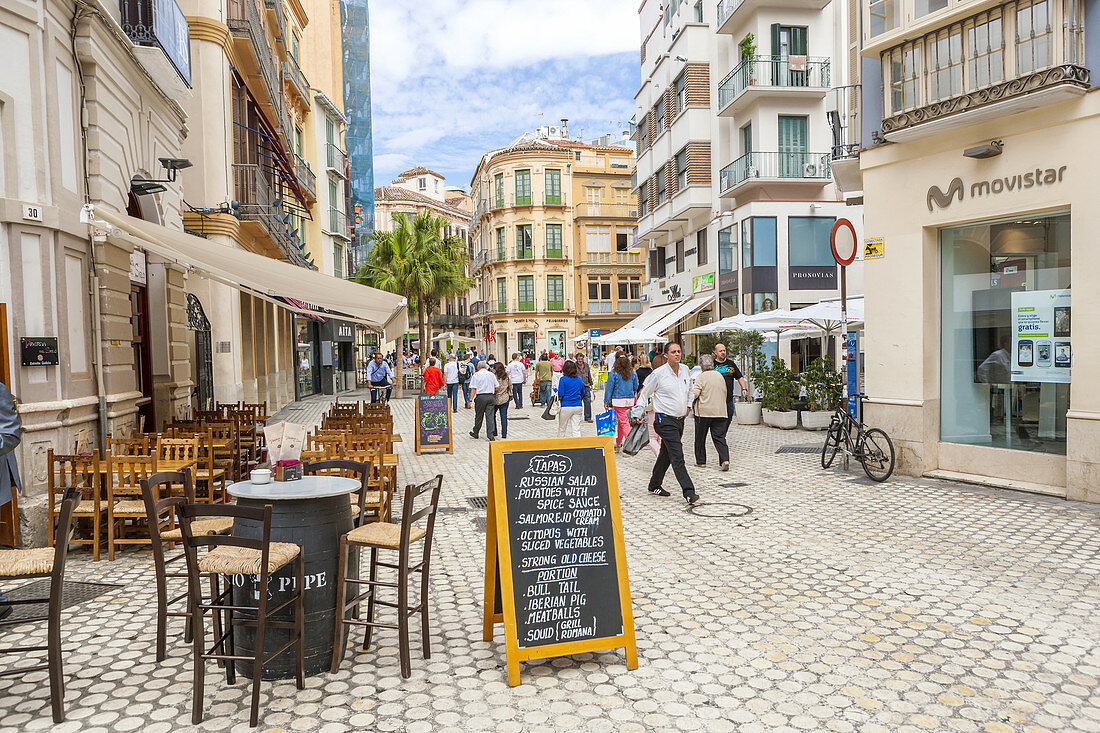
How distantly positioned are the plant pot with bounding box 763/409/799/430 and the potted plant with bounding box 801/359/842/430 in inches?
7.7

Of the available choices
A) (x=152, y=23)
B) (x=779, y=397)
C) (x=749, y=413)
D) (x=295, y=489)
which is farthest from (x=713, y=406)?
(x=152, y=23)

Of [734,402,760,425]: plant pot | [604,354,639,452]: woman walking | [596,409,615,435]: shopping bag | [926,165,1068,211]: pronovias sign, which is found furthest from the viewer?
[734,402,760,425]: plant pot

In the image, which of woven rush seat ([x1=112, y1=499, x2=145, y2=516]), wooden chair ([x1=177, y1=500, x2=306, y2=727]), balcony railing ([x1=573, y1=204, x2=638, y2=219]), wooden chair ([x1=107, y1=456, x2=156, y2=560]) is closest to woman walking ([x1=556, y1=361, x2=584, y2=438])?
wooden chair ([x1=107, y1=456, x2=156, y2=560])

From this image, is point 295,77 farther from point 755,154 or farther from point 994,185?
point 994,185

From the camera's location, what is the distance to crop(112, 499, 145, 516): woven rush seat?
638 cm

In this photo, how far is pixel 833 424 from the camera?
1063 centimetres

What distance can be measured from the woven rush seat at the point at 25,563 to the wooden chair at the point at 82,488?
2551 millimetres

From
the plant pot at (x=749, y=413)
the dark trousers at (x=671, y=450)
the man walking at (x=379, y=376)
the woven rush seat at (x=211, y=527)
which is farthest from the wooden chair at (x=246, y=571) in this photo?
the man walking at (x=379, y=376)

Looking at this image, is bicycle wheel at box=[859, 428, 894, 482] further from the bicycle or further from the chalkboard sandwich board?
the chalkboard sandwich board

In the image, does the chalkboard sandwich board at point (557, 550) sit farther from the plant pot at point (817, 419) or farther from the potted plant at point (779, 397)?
the potted plant at point (779, 397)

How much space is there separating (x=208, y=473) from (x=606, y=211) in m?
48.5

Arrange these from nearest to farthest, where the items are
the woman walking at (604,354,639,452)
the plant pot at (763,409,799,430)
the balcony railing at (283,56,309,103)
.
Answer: the woman walking at (604,354,639,452) < the plant pot at (763,409,799,430) < the balcony railing at (283,56,309,103)

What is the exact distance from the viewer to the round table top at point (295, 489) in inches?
156

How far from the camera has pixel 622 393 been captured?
13.3 m
